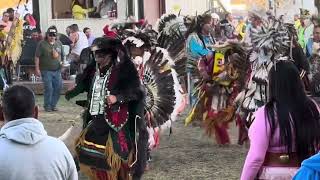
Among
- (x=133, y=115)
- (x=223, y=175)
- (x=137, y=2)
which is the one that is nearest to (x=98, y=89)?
(x=133, y=115)

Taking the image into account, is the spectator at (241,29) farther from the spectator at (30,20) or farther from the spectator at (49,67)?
the spectator at (30,20)

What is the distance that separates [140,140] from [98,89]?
643 mm

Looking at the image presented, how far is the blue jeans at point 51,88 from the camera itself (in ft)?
42.3

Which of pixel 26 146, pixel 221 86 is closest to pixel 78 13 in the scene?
pixel 221 86

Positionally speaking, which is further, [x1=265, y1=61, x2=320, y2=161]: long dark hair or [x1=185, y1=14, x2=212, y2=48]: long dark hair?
[x1=185, y1=14, x2=212, y2=48]: long dark hair

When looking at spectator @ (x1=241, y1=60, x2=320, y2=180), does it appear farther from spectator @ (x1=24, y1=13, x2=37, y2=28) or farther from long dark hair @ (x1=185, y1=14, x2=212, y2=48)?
spectator @ (x1=24, y1=13, x2=37, y2=28)

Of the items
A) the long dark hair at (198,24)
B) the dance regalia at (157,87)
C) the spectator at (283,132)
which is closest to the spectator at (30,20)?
the long dark hair at (198,24)

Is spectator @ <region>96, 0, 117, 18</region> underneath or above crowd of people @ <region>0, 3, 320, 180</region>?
above

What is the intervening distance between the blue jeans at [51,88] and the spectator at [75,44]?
3667mm

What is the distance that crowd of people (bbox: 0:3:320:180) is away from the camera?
3135 mm

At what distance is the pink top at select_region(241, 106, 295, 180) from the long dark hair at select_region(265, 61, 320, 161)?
0.10 feet

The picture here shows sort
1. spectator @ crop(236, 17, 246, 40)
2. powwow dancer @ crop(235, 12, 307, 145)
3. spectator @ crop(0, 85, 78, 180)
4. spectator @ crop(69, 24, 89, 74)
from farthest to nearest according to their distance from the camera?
spectator @ crop(69, 24, 89, 74)
spectator @ crop(236, 17, 246, 40)
powwow dancer @ crop(235, 12, 307, 145)
spectator @ crop(0, 85, 78, 180)

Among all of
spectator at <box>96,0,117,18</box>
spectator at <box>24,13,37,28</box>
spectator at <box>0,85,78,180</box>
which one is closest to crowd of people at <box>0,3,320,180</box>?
spectator at <box>0,85,78,180</box>

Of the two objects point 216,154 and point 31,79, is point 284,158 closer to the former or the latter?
point 216,154
